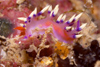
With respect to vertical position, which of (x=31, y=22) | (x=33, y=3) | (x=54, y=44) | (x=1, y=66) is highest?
(x=33, y=3)

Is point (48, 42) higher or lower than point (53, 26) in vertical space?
lower

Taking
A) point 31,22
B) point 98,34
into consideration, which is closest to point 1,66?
point 31,22

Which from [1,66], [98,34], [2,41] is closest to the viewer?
[1,66]

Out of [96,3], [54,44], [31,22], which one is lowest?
[54,44]

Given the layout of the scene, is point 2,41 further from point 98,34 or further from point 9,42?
point 98,34

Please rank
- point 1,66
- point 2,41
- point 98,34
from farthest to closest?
point 98,34, point 2,41, point 1,66

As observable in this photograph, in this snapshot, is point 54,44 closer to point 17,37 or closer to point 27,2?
point 17,37

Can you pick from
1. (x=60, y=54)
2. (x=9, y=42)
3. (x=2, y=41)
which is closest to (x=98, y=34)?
(x=60, y=54)

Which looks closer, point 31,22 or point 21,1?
point 31,22

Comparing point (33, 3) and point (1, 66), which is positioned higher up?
point (33, 3)
